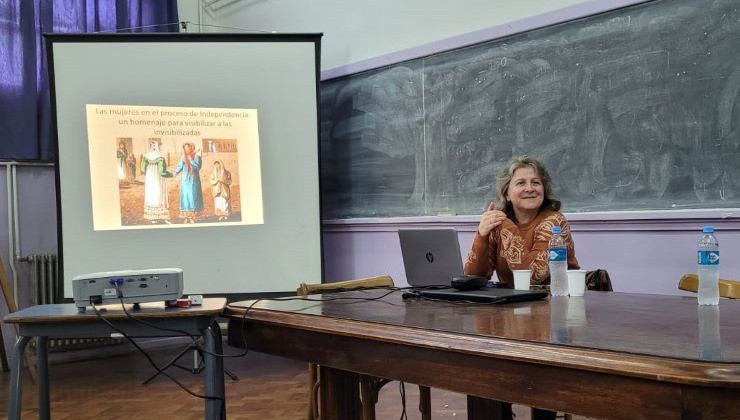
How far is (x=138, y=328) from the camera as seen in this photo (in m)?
2.01

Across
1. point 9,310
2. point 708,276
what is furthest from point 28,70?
point 708,276

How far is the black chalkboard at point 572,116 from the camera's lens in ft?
9.48

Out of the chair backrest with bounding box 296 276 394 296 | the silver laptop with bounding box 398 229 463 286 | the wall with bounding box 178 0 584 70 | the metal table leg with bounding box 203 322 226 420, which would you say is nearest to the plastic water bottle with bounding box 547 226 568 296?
the silver laptop with bounding box 398 229 463 286

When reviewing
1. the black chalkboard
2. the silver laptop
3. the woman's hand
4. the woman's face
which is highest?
the black chalkboard

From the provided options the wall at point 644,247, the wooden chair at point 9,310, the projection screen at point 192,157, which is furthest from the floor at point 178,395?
the wall at point 644,247

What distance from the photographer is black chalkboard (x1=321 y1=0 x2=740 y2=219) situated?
2891 millimetres

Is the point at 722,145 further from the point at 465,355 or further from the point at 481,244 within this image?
the point at 465,355

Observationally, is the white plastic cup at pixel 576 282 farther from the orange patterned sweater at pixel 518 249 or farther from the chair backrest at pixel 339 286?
the chair backrest at pixel 339 286

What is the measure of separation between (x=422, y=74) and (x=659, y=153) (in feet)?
4.85

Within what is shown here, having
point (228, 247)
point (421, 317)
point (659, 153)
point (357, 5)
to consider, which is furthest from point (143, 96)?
point (421, 317)

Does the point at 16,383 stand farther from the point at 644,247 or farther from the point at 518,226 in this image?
the point at 644,247

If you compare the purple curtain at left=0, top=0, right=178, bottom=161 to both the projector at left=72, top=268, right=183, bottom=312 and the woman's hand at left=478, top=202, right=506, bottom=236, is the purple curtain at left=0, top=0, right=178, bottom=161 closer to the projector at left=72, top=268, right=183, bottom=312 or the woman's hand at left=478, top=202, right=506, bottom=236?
the projector at left=72, top=268, right=183, bottom=312

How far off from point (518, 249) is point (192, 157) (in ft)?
7.55

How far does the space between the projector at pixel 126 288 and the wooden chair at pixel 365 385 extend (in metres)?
0.41
